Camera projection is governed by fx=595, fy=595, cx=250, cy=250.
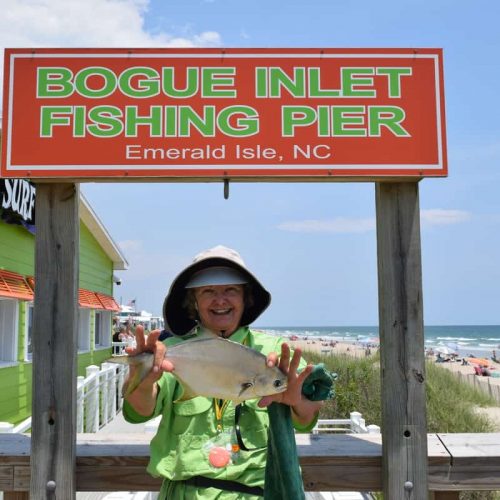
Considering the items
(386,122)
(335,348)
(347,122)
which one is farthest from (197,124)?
(335,348)

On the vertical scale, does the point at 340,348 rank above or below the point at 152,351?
below

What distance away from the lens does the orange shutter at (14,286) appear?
772 centimetres

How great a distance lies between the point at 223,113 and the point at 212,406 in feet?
4.07

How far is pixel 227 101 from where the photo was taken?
2604 millimetres

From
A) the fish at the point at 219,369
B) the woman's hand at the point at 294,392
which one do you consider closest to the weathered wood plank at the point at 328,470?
the woman's hand at the point at 294,392

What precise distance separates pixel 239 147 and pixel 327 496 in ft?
12.0

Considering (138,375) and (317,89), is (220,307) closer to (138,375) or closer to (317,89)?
(138,375)

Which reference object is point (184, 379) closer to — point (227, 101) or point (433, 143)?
point (227, 101)

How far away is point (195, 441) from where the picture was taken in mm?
2121

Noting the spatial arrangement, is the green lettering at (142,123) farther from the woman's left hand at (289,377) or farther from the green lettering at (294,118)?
the woman's left hand at (289,377)

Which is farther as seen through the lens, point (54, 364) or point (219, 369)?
point (54, 364)

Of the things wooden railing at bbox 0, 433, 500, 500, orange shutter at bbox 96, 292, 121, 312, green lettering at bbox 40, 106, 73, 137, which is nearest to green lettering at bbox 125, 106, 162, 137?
green lettering at bbox 40, 106, 73, 137

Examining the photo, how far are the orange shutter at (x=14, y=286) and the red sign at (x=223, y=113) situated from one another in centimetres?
536

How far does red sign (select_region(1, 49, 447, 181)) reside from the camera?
2.57 m
